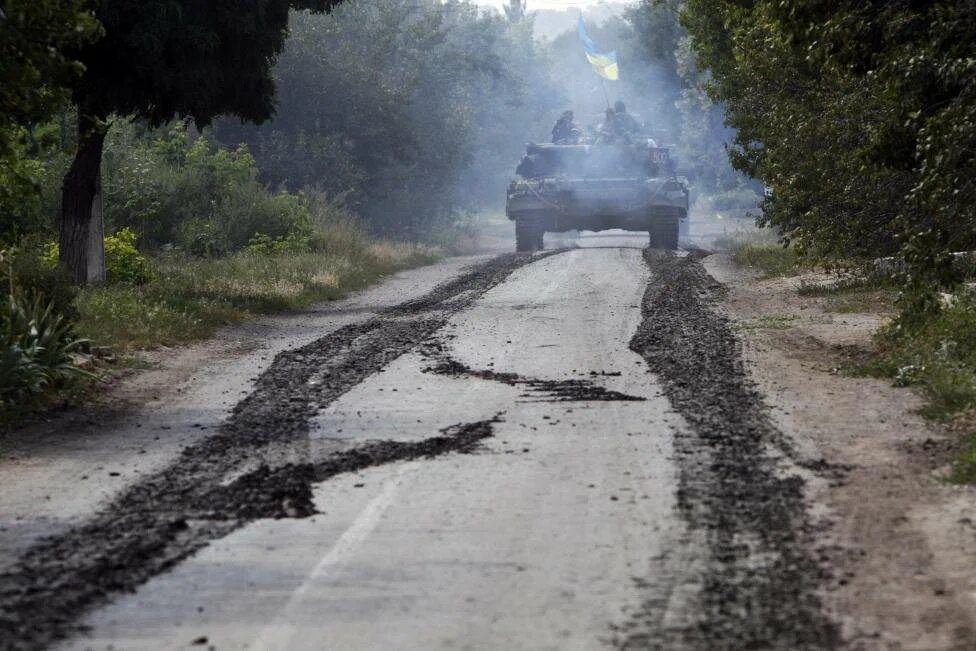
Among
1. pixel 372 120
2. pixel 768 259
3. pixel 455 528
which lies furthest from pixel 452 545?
pixel 372 120

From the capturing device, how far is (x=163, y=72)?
1662cm

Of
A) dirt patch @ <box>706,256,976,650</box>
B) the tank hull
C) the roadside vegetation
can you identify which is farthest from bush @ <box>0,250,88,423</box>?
the tank hull

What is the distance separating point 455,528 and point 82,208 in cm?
1256

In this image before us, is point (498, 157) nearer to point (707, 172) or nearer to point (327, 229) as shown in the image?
point (707, 172)

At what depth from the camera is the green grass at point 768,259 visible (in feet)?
78.6

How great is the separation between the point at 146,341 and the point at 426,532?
847 centimetres

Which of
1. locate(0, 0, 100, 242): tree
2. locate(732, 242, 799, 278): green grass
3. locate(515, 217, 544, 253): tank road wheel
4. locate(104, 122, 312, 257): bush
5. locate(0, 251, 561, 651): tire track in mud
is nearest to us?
locate(0, 251, 561, 651): tire track in mud

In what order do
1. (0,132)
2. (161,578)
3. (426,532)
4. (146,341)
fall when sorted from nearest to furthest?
(161,578) < (426,532) < (0,132) < (146,341)

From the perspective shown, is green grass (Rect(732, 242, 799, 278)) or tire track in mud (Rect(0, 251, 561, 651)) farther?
green grass (Rect(732, 242, 799, 278))

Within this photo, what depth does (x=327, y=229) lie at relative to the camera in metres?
30.4

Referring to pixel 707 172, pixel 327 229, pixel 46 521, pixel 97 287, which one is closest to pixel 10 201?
pixel 46 521

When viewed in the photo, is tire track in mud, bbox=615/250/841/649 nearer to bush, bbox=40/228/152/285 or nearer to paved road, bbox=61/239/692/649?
paved road, bbox=61/239/692/649

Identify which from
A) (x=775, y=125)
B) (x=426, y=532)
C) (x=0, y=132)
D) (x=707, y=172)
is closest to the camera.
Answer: (x=426, y=532)

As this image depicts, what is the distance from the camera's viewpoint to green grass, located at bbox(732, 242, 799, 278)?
24.0 meters
